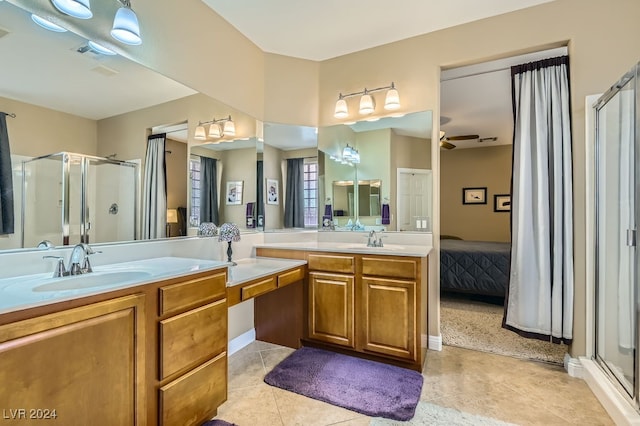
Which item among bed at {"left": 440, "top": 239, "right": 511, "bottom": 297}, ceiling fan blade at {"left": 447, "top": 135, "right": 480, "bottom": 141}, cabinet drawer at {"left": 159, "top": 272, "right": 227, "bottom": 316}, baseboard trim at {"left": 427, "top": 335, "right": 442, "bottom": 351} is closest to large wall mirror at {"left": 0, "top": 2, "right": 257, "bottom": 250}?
cabinet drawer at {"left": 159, "top": 272, "right": 227, "bottom": 316}

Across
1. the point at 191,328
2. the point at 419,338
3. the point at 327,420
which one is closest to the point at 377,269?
the point at 419,338

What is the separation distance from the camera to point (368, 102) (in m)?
2.81

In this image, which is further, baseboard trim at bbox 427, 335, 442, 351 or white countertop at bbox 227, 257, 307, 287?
baseboard trim at bbox 427, 335, 442, 351

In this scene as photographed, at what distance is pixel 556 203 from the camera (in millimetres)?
2314

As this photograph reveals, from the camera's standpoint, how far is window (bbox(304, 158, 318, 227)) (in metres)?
3.06

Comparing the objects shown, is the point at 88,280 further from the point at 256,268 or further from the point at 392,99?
the point at 392,99

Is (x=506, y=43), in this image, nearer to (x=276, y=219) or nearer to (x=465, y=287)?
(x=276, y=219)

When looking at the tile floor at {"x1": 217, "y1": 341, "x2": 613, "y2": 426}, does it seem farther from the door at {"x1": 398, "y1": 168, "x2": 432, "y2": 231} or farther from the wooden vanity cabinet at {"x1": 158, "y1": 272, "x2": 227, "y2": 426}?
the door at {"x1": 398, "y1": 168, "x2": 432, "y2": 231}

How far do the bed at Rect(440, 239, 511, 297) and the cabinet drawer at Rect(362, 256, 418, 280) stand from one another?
6.82 feet

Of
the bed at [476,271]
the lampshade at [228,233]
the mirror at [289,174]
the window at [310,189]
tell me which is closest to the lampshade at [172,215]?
the lampshade at [228,233]

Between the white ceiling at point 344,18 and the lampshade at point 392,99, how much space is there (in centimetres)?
49

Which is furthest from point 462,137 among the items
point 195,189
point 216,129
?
point 195,189

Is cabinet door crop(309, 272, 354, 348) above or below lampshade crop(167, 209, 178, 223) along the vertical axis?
below

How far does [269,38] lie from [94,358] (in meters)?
2.69
